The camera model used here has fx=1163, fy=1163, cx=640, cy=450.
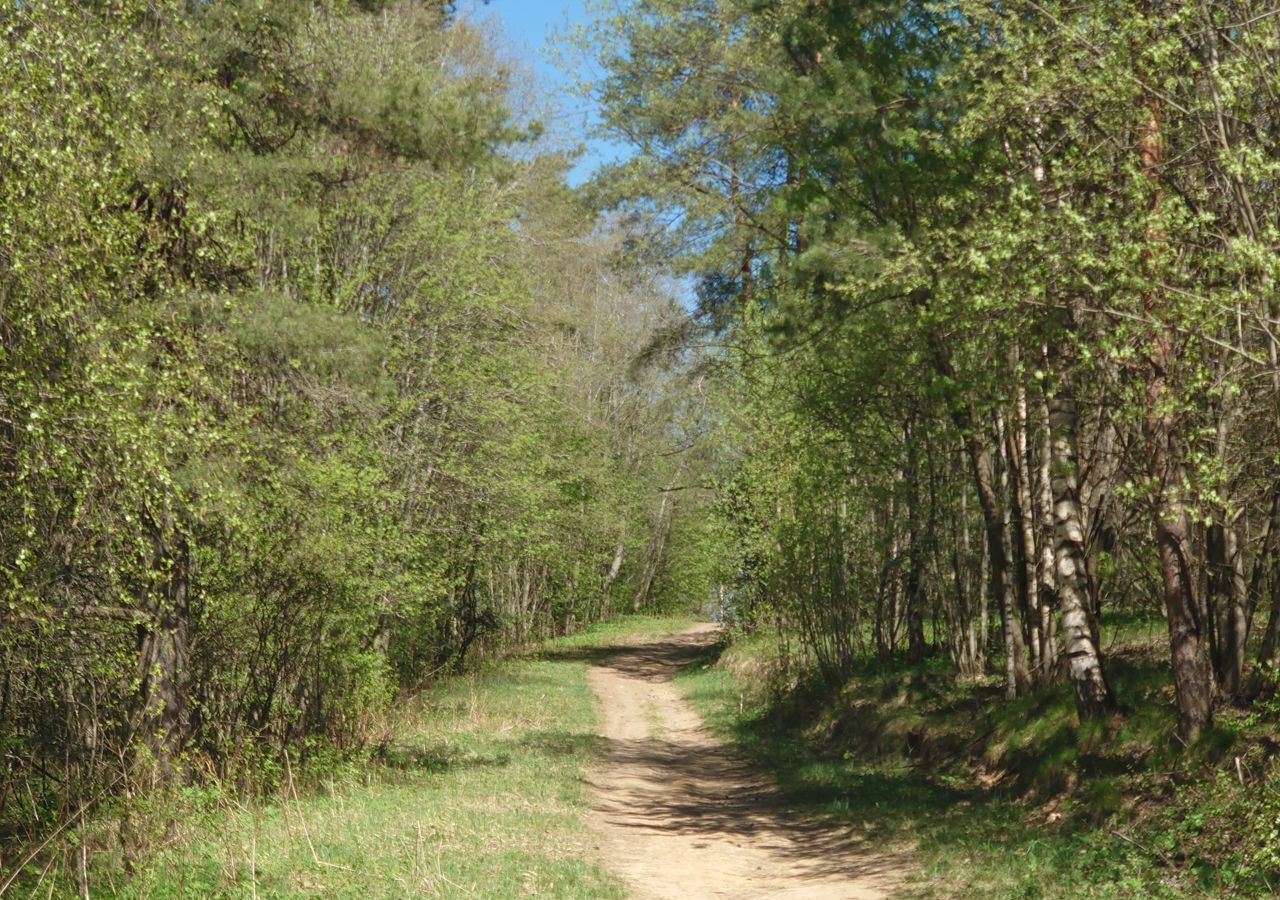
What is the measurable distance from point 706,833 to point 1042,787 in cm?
329

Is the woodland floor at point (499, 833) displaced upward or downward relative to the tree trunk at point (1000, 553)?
downward

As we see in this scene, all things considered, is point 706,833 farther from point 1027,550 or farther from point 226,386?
point 226,386

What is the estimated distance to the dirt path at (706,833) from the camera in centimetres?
954

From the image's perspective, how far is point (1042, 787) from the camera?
10859 mm

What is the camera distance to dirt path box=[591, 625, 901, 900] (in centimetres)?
954

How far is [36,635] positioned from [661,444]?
34.3 m

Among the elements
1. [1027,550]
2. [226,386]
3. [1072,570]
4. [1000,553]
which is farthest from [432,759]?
[1072,570]

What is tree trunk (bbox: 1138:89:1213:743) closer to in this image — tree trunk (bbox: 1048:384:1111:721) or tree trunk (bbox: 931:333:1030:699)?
tree trunk (bbox: 1048:384:1111:721)

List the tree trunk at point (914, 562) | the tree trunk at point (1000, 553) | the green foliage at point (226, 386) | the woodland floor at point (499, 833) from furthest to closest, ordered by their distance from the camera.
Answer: the tree trunk at point (914, 562)
the tree trunk at point (1000, 553)
the woodland floor at point (499, 833)
the green foliage at point (226, 386)

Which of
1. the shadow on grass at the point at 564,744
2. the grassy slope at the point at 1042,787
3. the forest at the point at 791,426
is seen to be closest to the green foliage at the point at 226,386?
the forest at the point at 791,426

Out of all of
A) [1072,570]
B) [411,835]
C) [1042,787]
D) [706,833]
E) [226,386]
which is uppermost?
[226,386]

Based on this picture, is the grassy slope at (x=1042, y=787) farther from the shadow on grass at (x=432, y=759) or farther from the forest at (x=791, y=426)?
the shadow on grass at (x=432, y=759)

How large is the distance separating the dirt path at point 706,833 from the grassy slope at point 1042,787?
0.49m

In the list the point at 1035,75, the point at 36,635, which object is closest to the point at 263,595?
the point at 36,635
